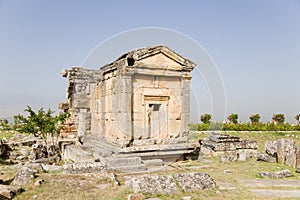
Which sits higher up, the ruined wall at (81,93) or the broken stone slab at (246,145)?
the ruined wall at (81,93)

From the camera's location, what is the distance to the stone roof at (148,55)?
10750 mm

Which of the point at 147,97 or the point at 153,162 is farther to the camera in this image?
the point at 147,97

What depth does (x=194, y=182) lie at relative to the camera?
6320 mm

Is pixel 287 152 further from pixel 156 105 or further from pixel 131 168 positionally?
pixel 131 168

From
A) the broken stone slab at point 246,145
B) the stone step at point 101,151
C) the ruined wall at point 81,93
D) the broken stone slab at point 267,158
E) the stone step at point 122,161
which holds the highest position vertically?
the ruined wall at point 81,93

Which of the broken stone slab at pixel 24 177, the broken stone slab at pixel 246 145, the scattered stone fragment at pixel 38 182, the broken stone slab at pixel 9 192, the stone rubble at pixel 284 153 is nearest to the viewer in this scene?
the broken stone slab at pixel 9 192

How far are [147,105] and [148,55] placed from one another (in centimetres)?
204

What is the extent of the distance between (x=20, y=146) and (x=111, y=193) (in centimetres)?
1155

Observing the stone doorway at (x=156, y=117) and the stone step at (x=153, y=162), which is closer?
the stone step at (x=153, y=162)

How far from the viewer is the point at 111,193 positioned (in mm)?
6008

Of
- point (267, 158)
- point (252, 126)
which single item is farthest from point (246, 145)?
point (252, 126)

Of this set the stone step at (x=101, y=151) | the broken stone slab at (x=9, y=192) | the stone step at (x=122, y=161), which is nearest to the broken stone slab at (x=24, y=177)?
the broken stone slab at (x=9, y=192)

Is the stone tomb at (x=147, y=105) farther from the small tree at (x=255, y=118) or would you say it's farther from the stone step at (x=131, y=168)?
the small tree at (x=255, y=118)

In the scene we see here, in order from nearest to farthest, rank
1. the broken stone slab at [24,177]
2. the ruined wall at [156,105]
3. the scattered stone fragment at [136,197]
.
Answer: the scattered stone fragment at [136,197] → the broken stone slab at [24,177] → the ruined wall at [156,105]
